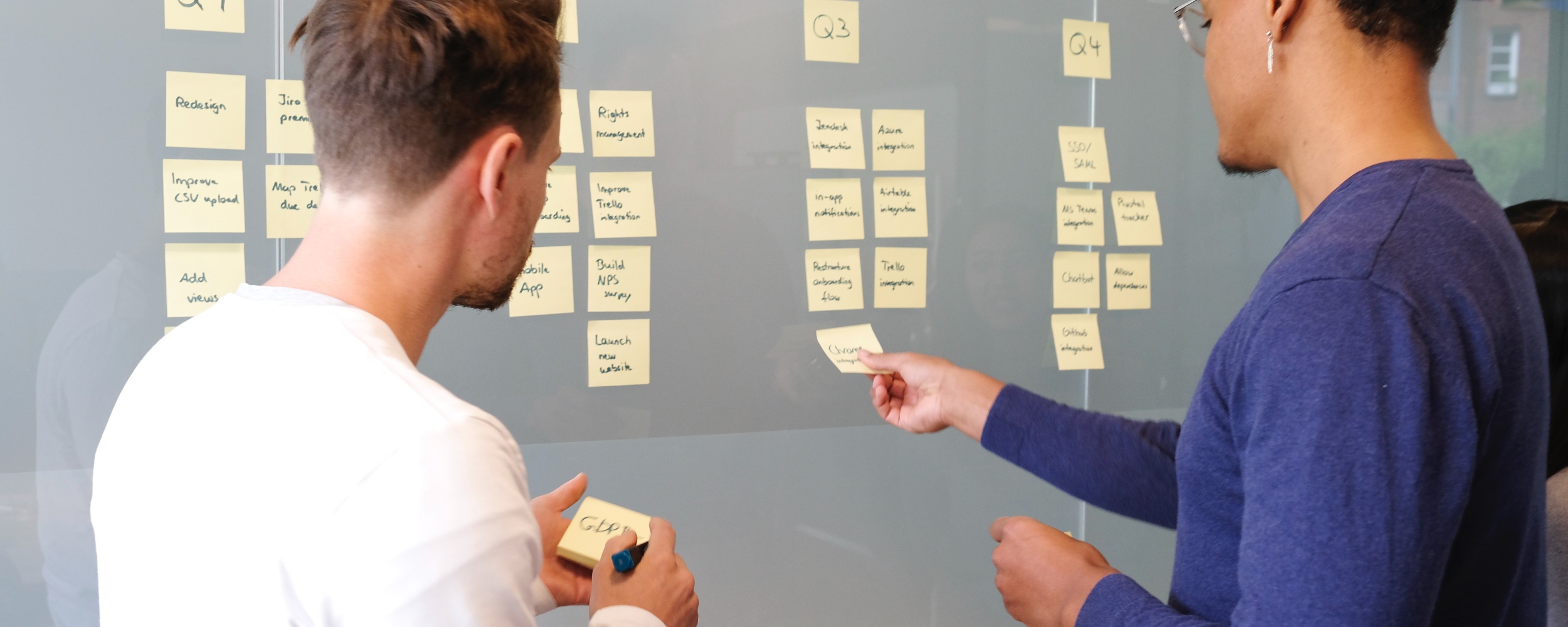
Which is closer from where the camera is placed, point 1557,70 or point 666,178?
point 666,178

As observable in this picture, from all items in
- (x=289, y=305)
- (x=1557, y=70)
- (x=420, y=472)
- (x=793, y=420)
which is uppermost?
(x=1557, y=70)

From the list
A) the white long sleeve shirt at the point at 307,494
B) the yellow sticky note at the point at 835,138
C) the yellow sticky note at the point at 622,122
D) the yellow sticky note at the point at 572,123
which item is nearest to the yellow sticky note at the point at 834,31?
the yellow sticky note at the point at 835,138

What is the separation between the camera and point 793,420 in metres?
1.86

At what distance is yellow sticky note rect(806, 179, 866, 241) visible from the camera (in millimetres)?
1826

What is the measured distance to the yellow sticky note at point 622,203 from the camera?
5.53 feet

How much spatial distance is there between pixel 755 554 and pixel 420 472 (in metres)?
1.23

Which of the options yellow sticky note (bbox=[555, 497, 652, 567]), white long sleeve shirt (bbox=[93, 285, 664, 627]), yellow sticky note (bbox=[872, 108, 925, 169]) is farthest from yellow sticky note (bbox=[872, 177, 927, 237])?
white long sleeve shirt (bbox=[93, 285, 664, 627])

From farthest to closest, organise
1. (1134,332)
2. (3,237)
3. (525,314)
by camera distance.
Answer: (1134,332), (525,314), (3,237)

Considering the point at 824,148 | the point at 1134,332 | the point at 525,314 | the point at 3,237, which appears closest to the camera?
the point at 3,237

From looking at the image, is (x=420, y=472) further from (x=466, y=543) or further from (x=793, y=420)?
(x=793, y=420)

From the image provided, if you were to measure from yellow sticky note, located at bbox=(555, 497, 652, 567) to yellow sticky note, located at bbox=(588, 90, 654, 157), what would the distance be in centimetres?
70

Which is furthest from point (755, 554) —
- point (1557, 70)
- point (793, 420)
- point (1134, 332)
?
point (1557, 70)

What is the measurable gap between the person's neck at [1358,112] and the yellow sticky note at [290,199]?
1361 millimetres

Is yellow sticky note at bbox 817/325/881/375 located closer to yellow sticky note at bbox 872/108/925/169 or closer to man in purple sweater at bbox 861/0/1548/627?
yellow sticky note at bbox 872/108/925/169
